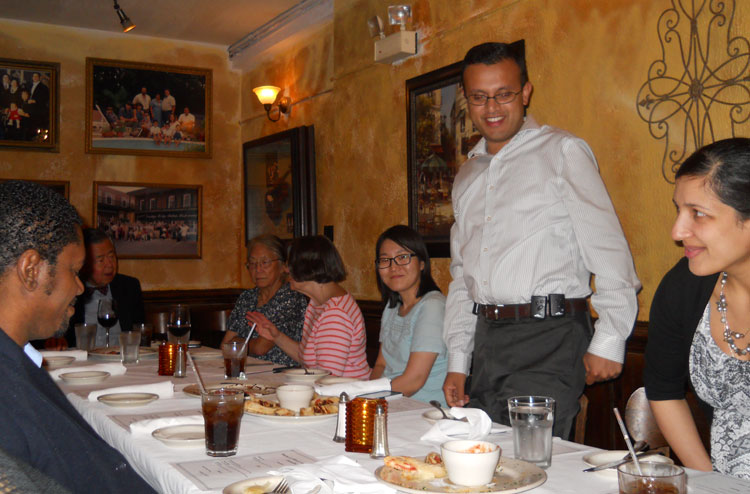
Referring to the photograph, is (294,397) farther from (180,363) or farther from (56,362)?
(56,362)

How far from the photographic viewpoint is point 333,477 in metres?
1.35

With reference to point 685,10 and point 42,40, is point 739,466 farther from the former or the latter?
point 42,40

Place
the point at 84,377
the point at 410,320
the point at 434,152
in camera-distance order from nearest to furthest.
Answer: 1. the point at 84,377
2. the point at 410,320
3. the point at 434,152

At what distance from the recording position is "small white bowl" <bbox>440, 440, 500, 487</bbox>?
49.3 inches

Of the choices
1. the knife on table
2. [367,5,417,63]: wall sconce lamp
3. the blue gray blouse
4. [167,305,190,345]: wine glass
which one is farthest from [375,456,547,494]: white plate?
[367,5,417,63]: wall sconce lamp

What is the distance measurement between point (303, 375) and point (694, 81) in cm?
183

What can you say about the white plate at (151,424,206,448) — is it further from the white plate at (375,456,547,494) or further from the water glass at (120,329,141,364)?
the water glass at (120,329,141,364)

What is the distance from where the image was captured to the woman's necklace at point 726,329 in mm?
1635

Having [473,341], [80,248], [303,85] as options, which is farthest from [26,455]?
[303,85]

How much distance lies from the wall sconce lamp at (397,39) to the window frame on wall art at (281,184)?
139 cm

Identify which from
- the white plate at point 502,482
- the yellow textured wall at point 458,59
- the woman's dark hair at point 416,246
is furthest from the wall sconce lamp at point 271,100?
the white plate at point 502,482

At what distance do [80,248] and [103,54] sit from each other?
5.55 m

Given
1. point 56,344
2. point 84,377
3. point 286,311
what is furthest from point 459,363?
point 56,344

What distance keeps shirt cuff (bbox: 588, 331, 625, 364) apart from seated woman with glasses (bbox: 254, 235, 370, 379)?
121 centimetres
